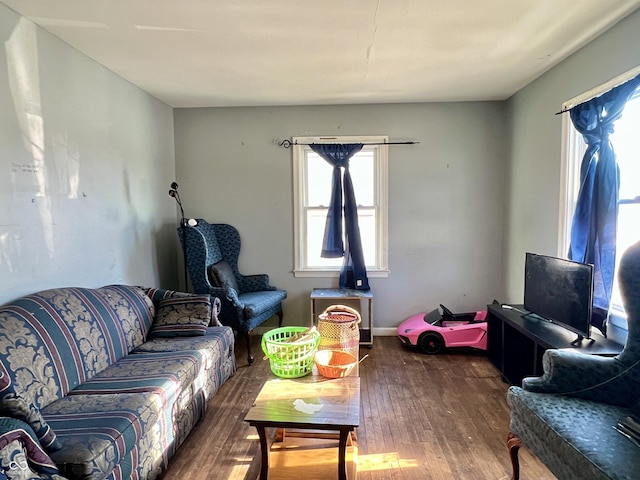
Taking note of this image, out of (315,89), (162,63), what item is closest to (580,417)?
(315,89)

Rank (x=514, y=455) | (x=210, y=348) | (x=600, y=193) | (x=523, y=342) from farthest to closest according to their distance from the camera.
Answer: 1. (x=523, y=342)
2. (x=210, y=348)
3. (x=600, y=193)
4. (x=514, y=455)

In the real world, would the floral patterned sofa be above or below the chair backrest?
below

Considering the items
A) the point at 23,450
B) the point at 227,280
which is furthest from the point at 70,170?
the point at 23,450

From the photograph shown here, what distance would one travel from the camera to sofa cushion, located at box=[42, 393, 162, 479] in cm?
147

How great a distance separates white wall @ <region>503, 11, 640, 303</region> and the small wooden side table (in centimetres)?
140

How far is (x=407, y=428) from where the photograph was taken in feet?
7.90

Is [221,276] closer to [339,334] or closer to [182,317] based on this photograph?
[182,317]

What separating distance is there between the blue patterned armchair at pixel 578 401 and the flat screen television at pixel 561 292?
1.71 feet

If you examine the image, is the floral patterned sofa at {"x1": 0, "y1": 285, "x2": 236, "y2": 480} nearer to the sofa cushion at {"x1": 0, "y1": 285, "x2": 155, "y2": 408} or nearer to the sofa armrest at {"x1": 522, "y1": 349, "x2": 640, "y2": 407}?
the sofa cushion at {"x1": 0, "y1": 285, "x2": 155, "y2": 408}

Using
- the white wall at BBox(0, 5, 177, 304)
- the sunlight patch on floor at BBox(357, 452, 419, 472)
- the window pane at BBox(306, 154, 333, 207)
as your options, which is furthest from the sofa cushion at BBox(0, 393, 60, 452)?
the window pane at BBox(306, 154, 333, 207)

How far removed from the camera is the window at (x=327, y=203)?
411 cm

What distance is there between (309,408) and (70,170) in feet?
7.16

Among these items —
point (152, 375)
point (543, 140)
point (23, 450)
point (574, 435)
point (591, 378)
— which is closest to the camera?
point (23, 450)

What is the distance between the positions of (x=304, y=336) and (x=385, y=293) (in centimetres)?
215
